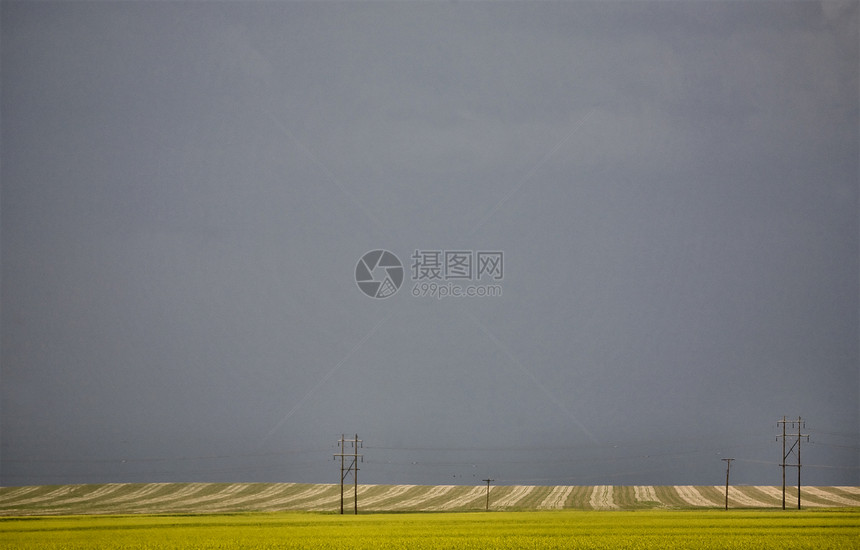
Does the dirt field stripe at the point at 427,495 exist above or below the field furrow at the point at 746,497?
below

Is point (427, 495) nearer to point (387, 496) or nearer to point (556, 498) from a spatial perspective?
point (387, 496)

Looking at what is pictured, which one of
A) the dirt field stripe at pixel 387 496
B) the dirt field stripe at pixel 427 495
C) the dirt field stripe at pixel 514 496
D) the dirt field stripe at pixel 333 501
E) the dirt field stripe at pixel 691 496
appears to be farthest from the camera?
the dirt field stripe at pixel 387 496

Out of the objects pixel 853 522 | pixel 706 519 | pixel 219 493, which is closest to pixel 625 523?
pixel 706 519

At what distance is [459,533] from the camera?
165 ft

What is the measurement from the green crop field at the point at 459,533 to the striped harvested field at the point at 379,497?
243 feet

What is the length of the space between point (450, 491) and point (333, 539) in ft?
459

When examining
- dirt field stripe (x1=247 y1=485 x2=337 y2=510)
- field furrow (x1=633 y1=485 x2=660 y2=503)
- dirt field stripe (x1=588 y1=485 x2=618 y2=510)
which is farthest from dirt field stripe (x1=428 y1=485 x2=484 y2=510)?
field furrow (x1=633 y1=485 x2=660 y2=503)

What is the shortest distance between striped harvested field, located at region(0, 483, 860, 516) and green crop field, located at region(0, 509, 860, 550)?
74.2m

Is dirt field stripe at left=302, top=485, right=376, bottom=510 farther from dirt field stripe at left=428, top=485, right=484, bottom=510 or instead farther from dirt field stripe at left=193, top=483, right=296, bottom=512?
dirt field stripe at left=428, top=485, right=484, bottom=510

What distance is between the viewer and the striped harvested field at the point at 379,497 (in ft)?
470

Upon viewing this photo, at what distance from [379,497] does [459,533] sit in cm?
12358

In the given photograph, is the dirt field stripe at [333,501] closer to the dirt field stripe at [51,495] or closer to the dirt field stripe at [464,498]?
the dirt field stripe at [464,498]

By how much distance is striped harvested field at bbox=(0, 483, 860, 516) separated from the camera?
143m

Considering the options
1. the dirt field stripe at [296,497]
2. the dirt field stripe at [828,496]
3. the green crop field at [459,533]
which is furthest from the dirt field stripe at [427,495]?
the green crop field at [459,533]
